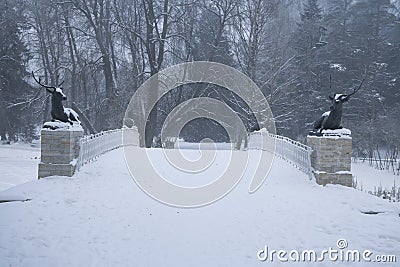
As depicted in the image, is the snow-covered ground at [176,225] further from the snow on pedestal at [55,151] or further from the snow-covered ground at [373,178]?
the snow-covered ground at [373,178]

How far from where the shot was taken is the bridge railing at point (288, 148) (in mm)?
8530

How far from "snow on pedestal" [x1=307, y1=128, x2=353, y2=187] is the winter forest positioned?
11.5 metres

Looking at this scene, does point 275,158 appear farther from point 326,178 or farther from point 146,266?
point 146,266

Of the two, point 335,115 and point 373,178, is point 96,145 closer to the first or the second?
point 335,115

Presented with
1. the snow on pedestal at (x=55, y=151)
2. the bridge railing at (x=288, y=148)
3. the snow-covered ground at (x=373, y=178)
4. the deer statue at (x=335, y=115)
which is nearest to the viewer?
the snow on pedestal at (x=55, y=151)

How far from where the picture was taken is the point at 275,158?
465 inches

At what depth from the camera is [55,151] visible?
758 centimetres

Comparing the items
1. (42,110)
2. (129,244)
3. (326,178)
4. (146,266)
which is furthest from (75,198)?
(42,110)

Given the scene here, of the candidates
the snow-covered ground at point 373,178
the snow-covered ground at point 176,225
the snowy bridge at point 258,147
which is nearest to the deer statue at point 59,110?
the snowy bridge at point 258,147

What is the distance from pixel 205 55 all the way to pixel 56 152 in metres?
16.6

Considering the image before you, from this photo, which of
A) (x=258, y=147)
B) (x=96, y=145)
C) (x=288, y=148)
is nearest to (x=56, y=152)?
(x=96, y=145)

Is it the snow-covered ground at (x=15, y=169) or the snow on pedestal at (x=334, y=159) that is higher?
the snow on pedestal at (x=334, y=159)

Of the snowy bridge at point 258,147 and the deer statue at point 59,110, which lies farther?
the snowy bridge at point 258,147

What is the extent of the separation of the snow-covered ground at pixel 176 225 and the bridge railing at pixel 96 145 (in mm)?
1179
